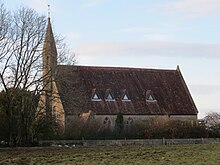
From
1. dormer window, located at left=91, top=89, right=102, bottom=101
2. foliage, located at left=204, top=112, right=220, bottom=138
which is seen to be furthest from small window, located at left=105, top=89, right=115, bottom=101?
foliage, located at left=204, top=112, right=220, bottom=138

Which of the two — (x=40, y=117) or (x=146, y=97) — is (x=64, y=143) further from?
(x=146, y=97)

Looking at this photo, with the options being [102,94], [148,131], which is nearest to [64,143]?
[148,131]

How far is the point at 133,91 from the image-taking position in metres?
71.6

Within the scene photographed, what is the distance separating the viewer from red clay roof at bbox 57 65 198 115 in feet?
224

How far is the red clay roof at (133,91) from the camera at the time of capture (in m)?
68.2

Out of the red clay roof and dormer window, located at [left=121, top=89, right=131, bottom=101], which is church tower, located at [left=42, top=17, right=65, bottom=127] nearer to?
the red clay roof

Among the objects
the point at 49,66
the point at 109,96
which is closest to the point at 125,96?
the point at 109,96

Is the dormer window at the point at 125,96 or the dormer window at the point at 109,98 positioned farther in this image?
the dormer window at the point at 125,96

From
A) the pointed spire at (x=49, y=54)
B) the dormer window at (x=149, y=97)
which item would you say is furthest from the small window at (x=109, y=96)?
the pointed spire at (x=49, y=54)

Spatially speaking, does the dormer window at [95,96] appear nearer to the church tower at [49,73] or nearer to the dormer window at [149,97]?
the dormer window at [149,97]

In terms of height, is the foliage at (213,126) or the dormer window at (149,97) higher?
the dormer window at (149,97)

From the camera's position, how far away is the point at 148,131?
5634cm

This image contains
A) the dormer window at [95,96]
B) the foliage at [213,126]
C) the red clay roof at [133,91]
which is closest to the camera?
the foliage at [213,126]

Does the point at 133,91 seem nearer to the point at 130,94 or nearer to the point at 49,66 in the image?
the point at 130,94
